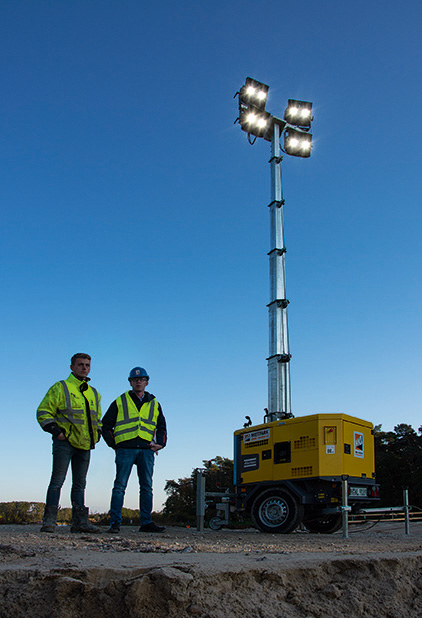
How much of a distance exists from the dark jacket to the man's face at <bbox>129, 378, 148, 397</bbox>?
2.0 inches

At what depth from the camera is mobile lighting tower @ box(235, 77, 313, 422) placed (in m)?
14.4

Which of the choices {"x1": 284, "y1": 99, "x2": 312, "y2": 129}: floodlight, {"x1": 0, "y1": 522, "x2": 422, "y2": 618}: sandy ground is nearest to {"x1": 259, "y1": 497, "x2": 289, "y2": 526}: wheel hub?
{"x1": 0, "y1": 522, "x2": 422, "y2": 618}: sandy ground

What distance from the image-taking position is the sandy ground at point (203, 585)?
2.45 metres

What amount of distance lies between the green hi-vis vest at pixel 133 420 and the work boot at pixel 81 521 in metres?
0.81

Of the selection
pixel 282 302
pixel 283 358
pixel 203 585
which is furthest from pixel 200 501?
pixel 282 302

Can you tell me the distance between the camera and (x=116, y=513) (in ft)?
18.3

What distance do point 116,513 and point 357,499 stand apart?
434 centimetres

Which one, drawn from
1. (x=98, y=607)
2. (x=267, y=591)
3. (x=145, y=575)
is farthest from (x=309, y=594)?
(x=98, y=607)

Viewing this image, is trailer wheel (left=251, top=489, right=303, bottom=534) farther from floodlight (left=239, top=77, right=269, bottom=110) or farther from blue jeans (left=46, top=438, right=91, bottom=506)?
floodlight (left=239, top=77, right=269, bottom=110)

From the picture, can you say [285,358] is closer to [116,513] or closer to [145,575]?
[116,513]

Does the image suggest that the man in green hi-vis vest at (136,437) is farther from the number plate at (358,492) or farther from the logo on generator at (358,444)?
the logo on generator at (358,444)

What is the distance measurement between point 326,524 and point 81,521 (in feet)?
17.4

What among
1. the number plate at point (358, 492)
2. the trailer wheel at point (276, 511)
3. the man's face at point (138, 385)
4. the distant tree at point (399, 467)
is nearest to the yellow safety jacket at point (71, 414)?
the man's face at point (138, 385)

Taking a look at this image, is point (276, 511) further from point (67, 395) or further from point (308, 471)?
point (67, 395)
